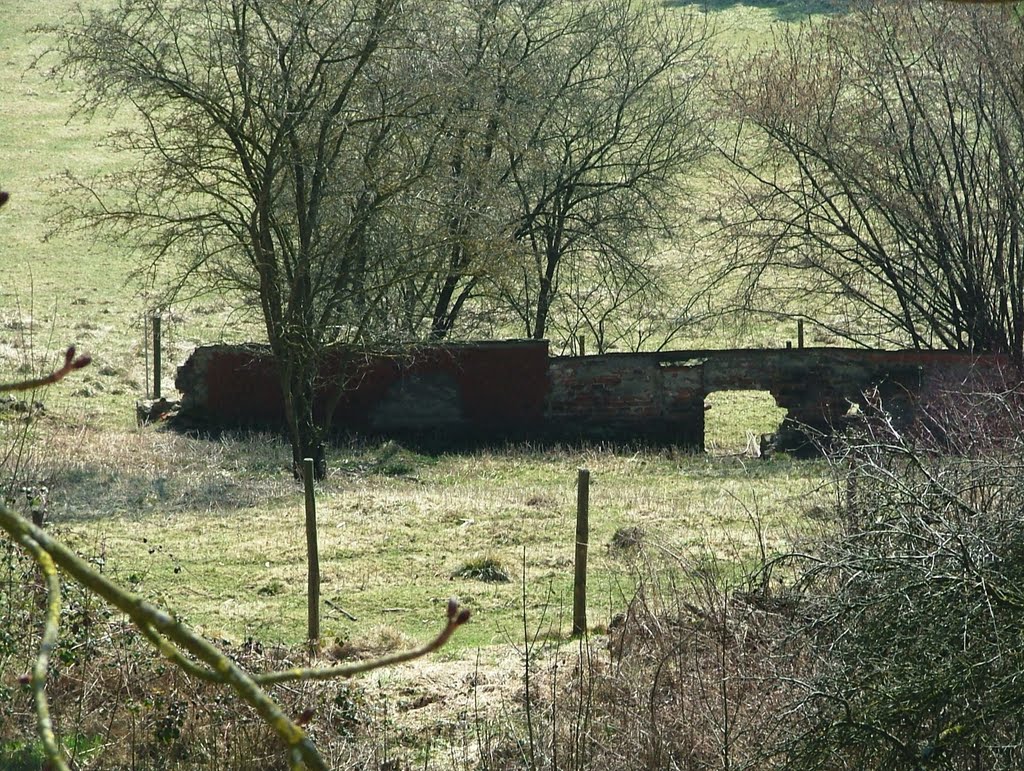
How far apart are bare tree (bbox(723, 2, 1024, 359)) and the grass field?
11.3 feet

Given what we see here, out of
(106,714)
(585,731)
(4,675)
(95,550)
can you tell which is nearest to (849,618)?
(585,731)

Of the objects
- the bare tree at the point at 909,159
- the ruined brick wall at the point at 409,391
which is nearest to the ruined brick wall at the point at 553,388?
the ruined brick wall at the point at 409,391

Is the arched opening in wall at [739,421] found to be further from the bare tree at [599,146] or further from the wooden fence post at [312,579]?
the wooden fence post at [312,579]

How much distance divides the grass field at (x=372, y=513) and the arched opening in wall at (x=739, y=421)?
8 cm

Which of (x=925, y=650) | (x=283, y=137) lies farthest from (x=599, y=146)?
(x=925, y=650)

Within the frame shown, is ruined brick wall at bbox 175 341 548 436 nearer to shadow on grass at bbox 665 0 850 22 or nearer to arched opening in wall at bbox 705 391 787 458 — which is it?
arched opening in wall at bbox 705 391 787 458

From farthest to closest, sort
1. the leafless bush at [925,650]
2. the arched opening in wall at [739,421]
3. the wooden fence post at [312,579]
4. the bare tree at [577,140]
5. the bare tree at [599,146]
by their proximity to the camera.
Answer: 1. the bare tree at [599,146]
2. the bare tree at [577,140]
3. the arched opening in wall at [739,421]
4. the wooden fence post at [312,579]
5. the leafless bush at [925,650]

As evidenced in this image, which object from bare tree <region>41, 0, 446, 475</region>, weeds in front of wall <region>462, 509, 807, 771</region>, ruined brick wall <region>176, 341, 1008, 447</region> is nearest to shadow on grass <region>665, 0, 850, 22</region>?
ruined brick wall <region>176, 341, 1008, 447</region>

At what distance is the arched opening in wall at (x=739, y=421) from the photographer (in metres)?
19.9

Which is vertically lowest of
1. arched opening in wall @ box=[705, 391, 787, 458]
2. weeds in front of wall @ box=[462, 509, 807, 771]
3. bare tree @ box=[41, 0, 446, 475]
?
weeds in front of wall @ box=[462, 509, 807, 771]

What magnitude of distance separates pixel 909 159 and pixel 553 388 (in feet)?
21.3

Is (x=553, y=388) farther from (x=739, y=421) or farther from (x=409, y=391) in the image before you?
(x=739, y=421)

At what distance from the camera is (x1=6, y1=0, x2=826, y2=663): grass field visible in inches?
408

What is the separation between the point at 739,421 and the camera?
21.8 meters
